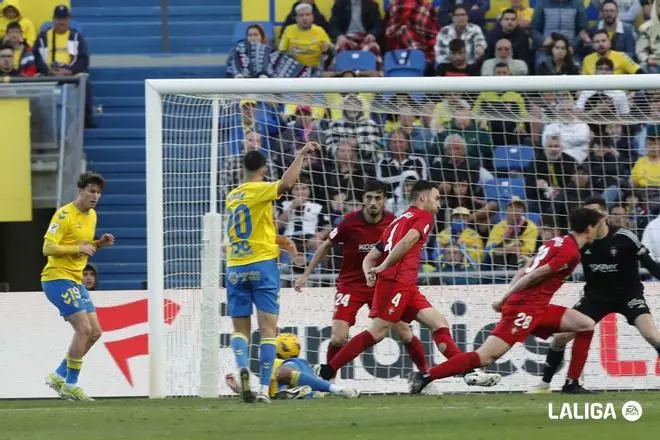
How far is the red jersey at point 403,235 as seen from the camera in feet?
37.4

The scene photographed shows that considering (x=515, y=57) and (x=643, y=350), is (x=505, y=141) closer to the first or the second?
(x=643, y=350)

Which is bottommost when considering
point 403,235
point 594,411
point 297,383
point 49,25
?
point 594,411

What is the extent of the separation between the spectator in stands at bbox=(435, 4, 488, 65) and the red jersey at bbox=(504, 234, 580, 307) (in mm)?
6704

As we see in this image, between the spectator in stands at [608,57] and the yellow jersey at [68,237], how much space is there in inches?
282

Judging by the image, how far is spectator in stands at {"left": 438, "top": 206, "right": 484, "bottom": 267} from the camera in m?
13.6

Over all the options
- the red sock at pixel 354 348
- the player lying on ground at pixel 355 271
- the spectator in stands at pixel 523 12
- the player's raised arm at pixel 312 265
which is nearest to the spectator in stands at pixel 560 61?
the spectator in stands at pixel 523 12

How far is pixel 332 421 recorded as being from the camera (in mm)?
8797

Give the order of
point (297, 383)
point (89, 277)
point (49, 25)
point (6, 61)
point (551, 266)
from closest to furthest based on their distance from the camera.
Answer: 1. point (551, 266)
2. point (297, 383)
3. point (89, 277)
4. point (6, 61)
5. point (49, 25)

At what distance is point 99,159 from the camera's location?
1825 cm

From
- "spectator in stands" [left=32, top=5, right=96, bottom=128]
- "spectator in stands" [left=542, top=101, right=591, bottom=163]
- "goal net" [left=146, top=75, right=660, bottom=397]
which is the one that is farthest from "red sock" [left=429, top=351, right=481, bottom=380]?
"spectator in stands" [left=32, top=5, right=96, bottom=128]

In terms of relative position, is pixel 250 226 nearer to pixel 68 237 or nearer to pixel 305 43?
pixel 68 237

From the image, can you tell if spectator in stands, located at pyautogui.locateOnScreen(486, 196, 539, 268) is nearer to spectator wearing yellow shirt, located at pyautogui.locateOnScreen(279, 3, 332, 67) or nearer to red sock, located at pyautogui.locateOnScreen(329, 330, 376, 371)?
red sock, located at pyautogui.locateOnScreen(329, 330, 376, 371)

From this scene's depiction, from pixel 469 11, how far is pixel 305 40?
2089 millimetres

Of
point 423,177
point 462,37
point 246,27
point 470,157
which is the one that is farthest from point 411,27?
point 470,157
